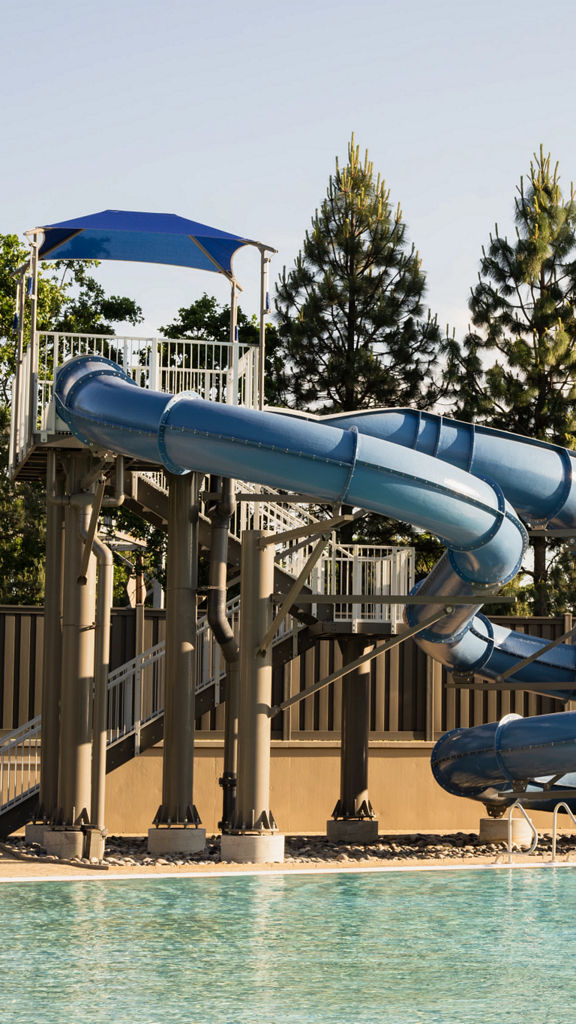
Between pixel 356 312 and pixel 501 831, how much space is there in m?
22.2

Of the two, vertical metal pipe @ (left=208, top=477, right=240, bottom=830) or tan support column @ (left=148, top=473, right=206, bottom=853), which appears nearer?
tan support column @ (left=148, top=473, right=206, bottom=853)

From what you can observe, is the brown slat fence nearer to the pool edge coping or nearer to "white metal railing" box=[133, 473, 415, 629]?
"white metal railing" box=[133, 473, 415, 629]

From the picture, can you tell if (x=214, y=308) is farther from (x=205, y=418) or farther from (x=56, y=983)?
(x=56, y=983)

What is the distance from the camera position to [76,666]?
18.0m

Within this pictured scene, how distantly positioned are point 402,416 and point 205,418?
2981 millimetres

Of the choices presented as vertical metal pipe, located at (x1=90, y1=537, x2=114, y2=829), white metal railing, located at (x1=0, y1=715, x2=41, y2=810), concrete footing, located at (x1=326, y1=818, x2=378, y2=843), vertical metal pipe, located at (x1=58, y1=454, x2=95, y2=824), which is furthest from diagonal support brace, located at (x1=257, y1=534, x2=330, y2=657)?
concrete footing, located at (x1=326, y1=818, x2=378, y2=843)

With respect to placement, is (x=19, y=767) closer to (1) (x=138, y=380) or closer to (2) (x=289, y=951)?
(1) (x=138, y=380)

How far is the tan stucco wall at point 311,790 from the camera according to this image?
73.9 ft

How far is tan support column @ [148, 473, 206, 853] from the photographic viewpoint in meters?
17.8

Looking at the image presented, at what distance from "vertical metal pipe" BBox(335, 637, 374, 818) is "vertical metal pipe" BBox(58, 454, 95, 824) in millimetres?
4509

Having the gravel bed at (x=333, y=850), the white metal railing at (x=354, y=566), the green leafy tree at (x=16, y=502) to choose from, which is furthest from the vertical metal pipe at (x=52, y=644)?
the green leafy tree at (x=16, y=502)

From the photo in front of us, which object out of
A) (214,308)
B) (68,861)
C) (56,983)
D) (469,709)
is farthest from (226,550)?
(214,308)

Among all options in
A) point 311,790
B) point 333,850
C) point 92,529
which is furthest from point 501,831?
point 92,529

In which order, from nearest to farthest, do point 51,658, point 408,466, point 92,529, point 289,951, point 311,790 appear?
point 289,951 < point 408,466 < point 92,529 < point 51,658 < point 311,790
